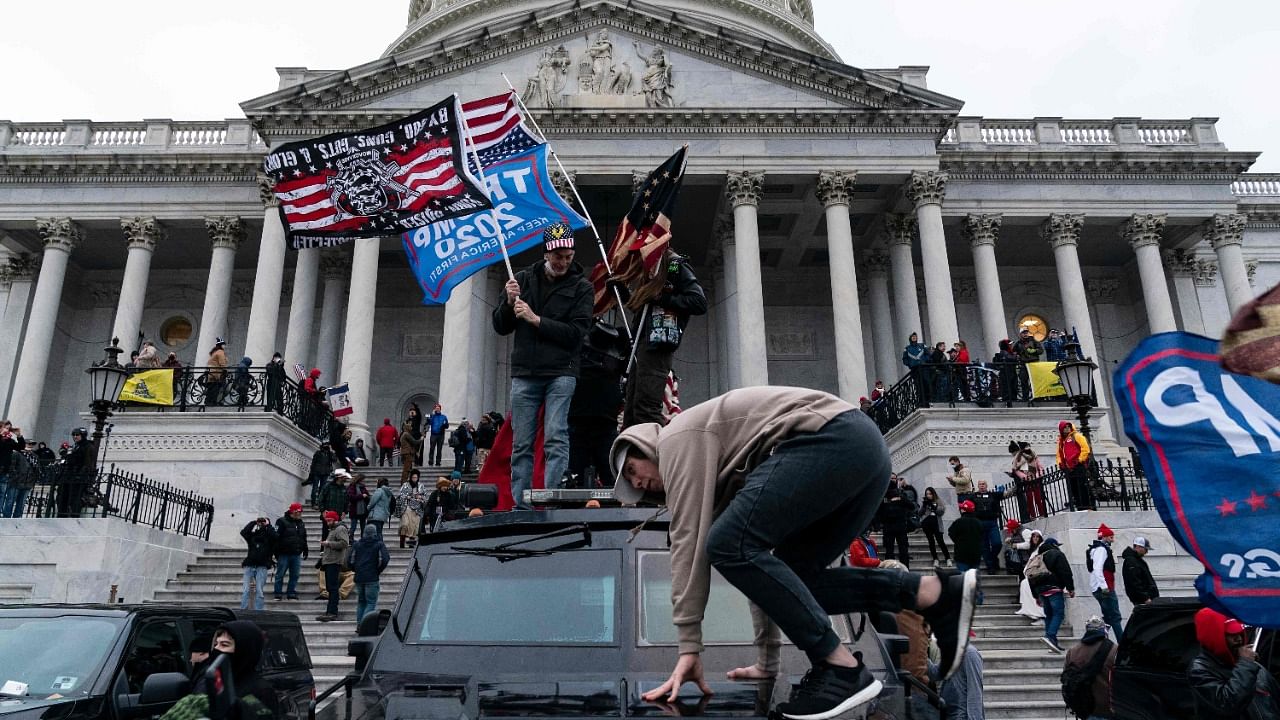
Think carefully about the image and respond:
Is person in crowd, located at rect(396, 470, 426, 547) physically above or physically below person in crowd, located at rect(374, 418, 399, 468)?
below

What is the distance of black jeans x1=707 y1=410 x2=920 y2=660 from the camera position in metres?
3.08

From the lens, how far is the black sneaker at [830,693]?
2.98m

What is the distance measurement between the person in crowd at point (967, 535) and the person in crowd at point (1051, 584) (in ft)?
3.01

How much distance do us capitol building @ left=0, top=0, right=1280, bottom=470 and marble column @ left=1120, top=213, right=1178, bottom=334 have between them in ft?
0.27

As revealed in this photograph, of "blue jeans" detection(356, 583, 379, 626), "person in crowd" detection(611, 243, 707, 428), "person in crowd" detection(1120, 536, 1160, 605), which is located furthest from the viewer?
"blue jeans" detection(356, 583, 379, 626)

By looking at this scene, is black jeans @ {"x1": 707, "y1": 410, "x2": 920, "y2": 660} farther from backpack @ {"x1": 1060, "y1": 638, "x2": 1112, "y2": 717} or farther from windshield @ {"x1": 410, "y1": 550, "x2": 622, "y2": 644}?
backpack @ {"x1": 1060, "y1": 638, "x2": 1112, "y2": 717}

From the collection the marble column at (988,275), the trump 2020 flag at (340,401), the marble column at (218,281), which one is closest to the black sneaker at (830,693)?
the trump 2020 flag at (340,401)

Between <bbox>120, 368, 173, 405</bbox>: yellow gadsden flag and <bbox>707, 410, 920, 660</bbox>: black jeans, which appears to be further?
<bbox>120, 368, 173, 405</bbox>: yellow gadsden flag

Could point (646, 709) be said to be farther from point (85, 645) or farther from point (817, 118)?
point (817, 118)

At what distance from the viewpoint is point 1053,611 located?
1327 centimetres

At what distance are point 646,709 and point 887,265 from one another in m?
34.4

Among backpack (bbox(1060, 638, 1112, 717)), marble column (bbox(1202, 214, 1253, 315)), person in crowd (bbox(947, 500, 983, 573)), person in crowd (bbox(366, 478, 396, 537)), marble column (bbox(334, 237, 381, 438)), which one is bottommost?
backpack (bbox(1060, 638, 1112, 717))

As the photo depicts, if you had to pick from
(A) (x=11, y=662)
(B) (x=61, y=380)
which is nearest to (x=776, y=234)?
(B) (x=61, y=380)

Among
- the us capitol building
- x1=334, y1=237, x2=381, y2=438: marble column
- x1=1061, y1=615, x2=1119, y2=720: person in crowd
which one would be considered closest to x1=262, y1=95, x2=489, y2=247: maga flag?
x1=1061, y1=615, x2=1119, y2=720: person in crowd
